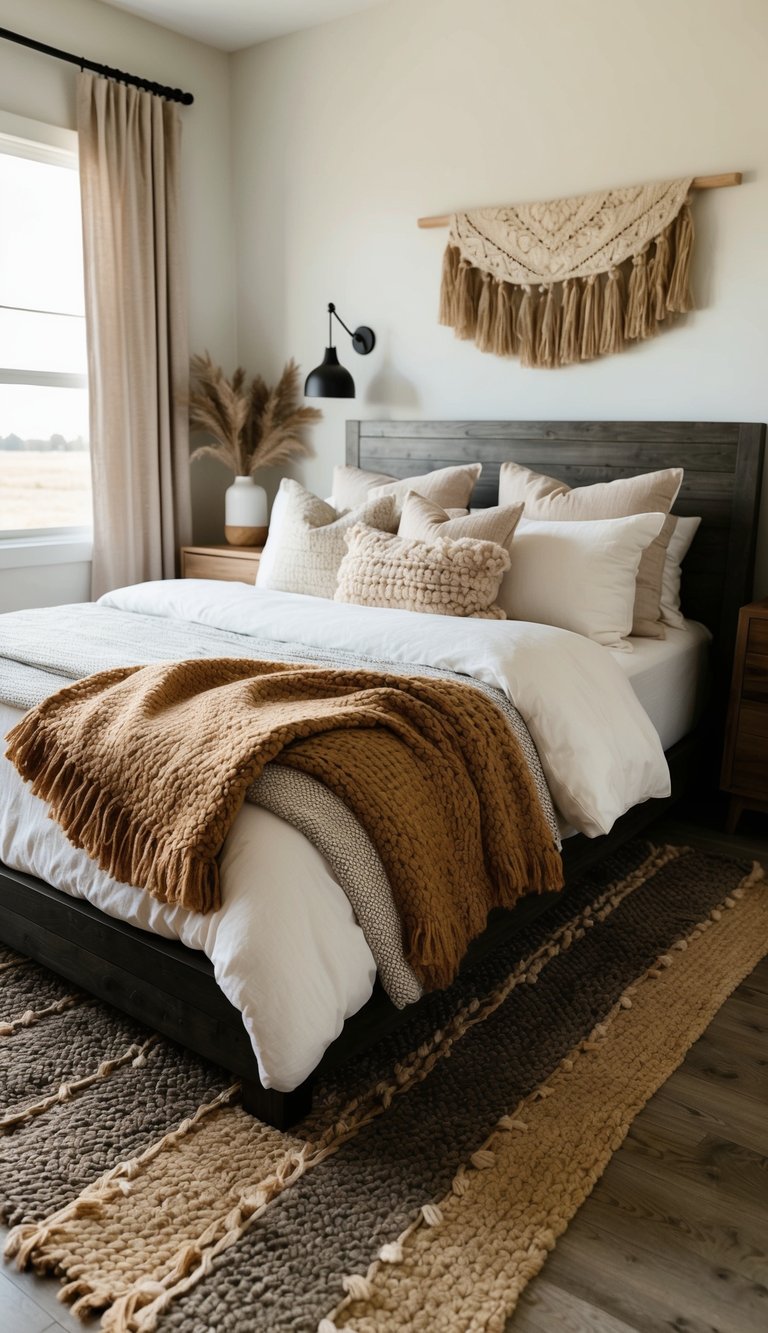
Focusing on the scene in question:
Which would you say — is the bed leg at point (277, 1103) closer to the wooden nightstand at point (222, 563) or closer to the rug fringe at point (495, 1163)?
the rug fringe at point (495, 1163)

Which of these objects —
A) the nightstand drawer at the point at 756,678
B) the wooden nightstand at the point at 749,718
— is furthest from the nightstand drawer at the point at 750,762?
the nightstand drawer at the point at 756,678

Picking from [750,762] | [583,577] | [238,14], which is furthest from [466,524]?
[238,14]

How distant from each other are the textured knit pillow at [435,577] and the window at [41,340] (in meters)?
1.65

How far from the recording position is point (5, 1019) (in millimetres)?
2020

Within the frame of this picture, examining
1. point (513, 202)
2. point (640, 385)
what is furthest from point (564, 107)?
point (640, 385)

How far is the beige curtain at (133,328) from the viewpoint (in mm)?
3809

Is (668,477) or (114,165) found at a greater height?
(114,165)

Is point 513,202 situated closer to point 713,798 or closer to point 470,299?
point 470,299

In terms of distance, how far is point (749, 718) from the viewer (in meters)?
2.95

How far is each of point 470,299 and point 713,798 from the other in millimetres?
1933

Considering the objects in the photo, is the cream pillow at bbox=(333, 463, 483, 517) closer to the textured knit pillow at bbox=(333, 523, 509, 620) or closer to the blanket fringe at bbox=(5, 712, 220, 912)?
the textured knit pillow at bbox=(333, 523, 509, 620)

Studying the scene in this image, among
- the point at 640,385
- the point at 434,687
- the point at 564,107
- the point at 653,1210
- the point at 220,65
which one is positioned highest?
the point at 220,65

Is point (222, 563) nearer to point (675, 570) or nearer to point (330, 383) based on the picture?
point (330, 383)

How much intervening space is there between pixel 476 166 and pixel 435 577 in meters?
1.78
